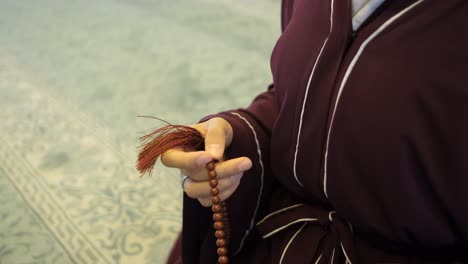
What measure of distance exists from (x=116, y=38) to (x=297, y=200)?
1.40m

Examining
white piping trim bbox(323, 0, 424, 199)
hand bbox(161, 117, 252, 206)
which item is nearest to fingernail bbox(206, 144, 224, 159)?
hand bbox(161, 117, 252, 206)

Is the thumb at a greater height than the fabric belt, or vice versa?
the thumb

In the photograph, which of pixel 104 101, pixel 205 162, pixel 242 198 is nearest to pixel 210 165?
pixel 205 162

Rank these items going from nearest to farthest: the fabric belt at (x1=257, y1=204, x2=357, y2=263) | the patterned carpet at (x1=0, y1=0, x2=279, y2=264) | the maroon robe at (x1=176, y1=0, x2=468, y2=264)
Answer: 1. the maroon robe at (x1=176, y1=0, x2=468, y2=264)
2. the fabric belt at (x1=257, y1=204, x2=357, y2=263)
3. the patterned carpet at (x1=0, y1=0, x2=279, y2=264)

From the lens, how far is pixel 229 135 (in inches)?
21.5

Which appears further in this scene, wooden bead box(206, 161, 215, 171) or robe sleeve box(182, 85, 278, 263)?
robe sleeve box(182, 85, 278, 263)

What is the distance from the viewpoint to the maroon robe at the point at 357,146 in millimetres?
419

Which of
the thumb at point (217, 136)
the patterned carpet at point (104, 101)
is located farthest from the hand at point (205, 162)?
the patterned carpet at point (104, 101)

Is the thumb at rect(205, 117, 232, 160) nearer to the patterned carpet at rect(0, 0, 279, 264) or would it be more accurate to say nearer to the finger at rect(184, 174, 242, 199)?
the finger at rect(184, 174, 242, 199)

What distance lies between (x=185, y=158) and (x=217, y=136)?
0.05 meters

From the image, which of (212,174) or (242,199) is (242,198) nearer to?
(242,199)

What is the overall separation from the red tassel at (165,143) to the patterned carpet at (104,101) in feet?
1.70

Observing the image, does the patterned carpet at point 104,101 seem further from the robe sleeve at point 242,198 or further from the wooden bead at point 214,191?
the wooden bead at point 214,191

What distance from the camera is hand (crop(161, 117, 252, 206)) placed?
0.45 metres
